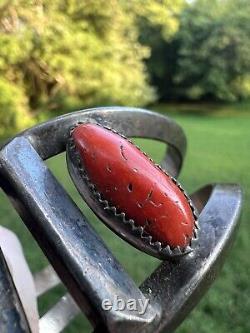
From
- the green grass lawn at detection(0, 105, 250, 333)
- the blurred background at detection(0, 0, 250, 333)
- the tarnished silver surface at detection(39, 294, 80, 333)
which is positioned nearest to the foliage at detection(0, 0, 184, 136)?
the blurred background at detection(0, 0, 250, 333)

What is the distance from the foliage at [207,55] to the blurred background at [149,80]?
3 centimetres

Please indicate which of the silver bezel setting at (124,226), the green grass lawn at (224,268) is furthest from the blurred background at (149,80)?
the silver bezel setting at (124,226)

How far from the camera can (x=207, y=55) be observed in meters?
13.2

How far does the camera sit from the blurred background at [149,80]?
2240 mm

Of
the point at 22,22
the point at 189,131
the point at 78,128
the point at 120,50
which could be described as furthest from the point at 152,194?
the point at 120,50

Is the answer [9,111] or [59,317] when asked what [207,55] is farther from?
[59,317]

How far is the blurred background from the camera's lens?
88.2 inches

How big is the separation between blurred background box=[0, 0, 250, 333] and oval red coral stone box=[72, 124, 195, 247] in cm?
95

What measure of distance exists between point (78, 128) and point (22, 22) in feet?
15.3

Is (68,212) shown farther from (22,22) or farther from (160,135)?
(22,22)

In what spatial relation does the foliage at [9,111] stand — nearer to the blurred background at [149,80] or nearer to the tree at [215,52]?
the blurred background at [149,80]

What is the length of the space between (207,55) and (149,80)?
206 cm

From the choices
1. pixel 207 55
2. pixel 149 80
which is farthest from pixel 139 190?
pixel 149 80

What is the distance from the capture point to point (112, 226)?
2.84 feet
